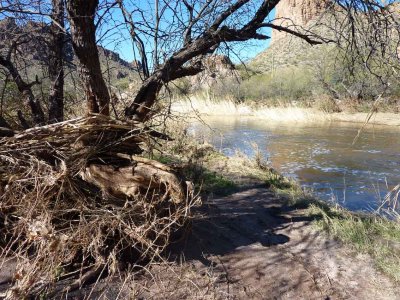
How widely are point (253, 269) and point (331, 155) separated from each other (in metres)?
9.75

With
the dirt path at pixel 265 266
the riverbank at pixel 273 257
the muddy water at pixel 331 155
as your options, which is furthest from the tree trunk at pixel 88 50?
the muddy water at pixel 331 155

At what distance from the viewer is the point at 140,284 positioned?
3.54 metres

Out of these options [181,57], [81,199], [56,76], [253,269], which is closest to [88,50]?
[181,57]

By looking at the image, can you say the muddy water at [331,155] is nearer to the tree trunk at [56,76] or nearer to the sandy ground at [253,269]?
the sandy ground at [253,269]

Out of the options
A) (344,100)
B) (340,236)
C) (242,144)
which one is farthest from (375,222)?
(344,100)

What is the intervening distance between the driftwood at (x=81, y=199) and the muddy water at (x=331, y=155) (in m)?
3.17

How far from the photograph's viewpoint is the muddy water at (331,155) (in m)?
8.97

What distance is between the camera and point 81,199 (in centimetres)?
377

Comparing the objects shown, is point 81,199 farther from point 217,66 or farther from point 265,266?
point 217,66

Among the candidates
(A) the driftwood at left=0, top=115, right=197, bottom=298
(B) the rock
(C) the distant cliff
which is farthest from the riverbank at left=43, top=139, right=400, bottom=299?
(C) the distant cliff

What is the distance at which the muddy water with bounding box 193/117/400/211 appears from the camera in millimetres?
8969

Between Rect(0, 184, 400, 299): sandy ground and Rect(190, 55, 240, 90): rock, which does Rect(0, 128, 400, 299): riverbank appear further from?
Rect(190, 55, 240, 90): rock

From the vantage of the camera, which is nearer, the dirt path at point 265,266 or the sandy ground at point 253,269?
the sandy ground at point 253,269

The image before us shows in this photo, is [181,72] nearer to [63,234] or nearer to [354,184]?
[63,234]
